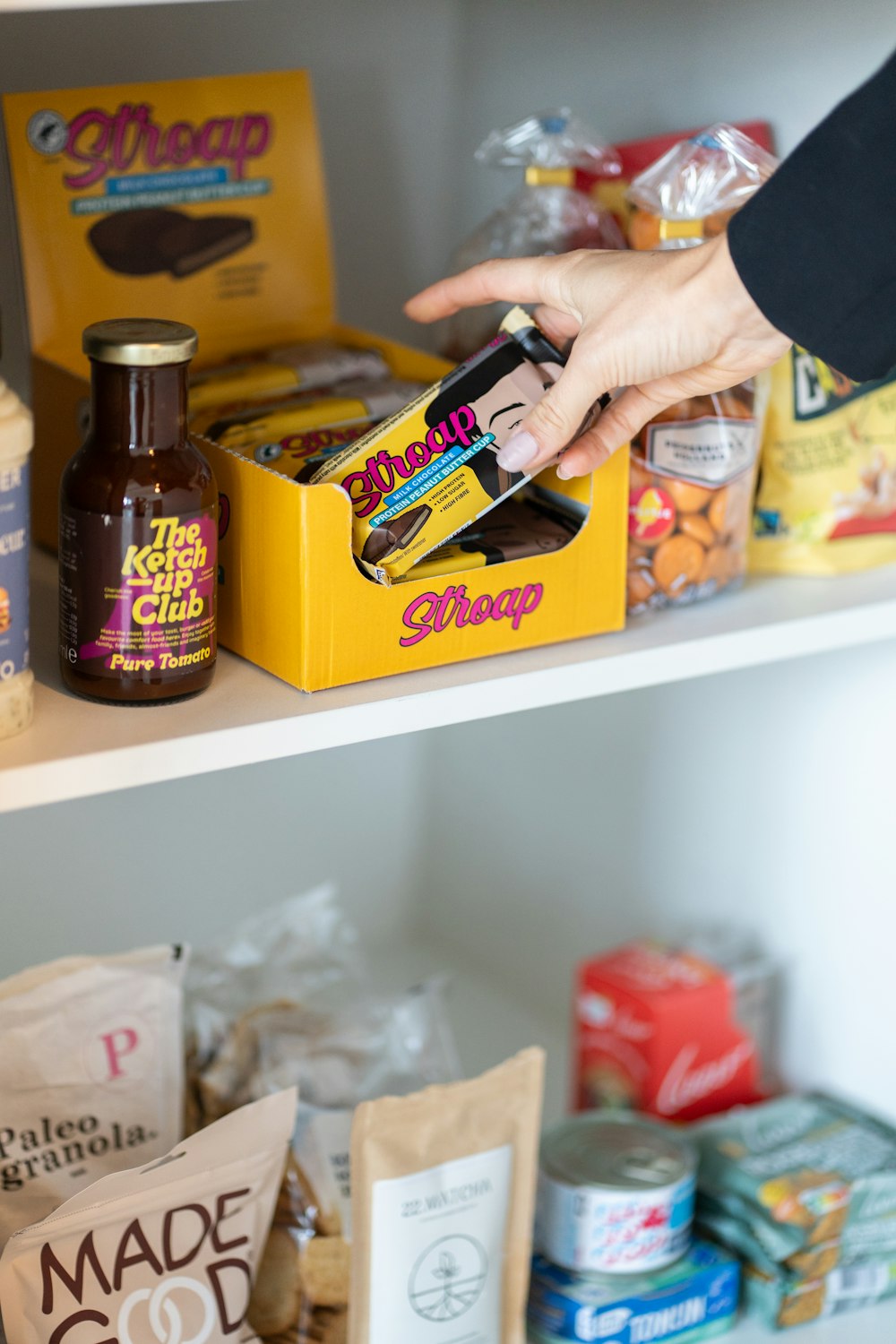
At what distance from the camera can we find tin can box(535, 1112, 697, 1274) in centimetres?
109

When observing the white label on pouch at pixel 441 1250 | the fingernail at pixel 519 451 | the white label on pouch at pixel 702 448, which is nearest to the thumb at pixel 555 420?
the fingernail at pixel 519 451

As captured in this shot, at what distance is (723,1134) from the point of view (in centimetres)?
123

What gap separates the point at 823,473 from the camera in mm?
Answer: 1084

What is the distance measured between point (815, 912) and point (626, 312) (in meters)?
0.62

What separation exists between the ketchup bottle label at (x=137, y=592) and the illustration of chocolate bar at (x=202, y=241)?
35 centimetres

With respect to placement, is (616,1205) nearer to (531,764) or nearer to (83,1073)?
(83,1073)

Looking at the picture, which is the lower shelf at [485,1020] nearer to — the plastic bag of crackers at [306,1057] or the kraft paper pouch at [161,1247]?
the plastic bag of crackers at [306,1057]

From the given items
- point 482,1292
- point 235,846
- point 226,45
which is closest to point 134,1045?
point 482,1292

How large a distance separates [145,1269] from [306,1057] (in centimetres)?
23

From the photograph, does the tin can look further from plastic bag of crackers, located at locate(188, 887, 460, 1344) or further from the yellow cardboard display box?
the yellow cardboard display box

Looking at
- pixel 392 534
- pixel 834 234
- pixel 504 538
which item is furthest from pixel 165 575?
pixel 834 234

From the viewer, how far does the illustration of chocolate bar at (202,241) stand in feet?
3.55

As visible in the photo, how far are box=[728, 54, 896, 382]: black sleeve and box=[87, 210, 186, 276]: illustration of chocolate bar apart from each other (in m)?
0.46

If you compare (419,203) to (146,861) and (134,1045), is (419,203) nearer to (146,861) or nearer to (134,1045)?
(146,861)
